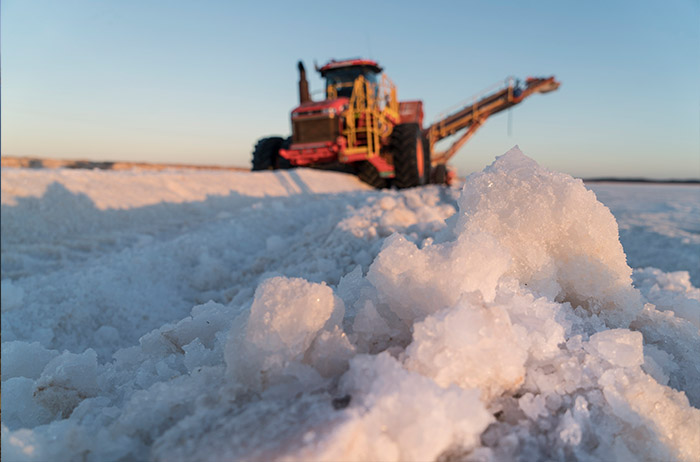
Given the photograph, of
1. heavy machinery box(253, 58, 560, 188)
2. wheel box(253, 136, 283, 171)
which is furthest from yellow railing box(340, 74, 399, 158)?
wheel box(253, 136, 283, 171)

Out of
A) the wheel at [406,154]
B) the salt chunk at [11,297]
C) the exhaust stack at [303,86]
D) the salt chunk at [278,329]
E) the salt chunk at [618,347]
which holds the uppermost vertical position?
the exhaust stack at [303,86]

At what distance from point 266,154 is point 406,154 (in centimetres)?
365

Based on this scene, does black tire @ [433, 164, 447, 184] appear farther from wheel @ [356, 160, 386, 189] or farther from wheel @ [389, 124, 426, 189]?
wheel @ [356, 160, 386, 189]

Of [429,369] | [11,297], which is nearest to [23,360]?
[429,369]

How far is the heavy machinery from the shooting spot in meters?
8.05

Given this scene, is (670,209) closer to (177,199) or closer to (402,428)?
(177,199)

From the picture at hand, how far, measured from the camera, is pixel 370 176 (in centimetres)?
888

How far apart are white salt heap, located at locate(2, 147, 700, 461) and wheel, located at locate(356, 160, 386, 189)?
7710mm

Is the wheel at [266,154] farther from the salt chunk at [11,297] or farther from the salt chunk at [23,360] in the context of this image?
the salt chunk at [23,360]

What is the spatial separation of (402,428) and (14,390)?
0.91 m

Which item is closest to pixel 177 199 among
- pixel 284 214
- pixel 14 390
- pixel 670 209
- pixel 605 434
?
pixel 284 214

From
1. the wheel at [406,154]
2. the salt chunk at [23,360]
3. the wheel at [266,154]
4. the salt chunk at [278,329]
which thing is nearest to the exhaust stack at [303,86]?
the wheel at [266,154]

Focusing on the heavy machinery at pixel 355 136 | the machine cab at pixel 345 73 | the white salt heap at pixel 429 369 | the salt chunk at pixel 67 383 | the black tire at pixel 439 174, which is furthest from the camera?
the black tire at pixel 439 174

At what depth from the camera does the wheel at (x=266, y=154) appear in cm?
1008
